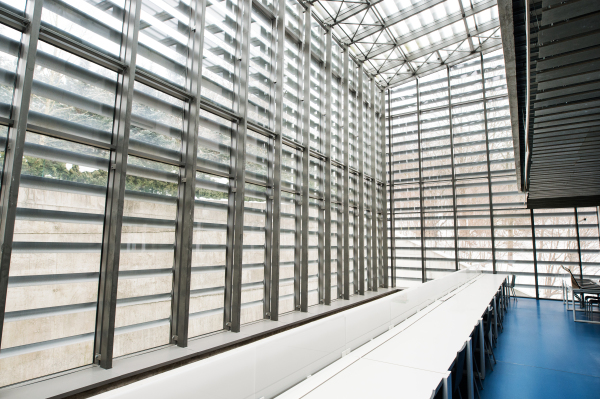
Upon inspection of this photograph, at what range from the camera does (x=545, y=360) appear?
16.4 ft

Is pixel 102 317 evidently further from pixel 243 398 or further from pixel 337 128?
pixel 337 128

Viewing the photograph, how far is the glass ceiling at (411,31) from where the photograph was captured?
9.51 metres

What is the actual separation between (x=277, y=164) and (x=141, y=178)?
287 centimetres

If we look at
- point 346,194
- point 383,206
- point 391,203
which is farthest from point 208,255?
point 391,203

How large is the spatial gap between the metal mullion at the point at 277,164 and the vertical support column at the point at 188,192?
2068mm

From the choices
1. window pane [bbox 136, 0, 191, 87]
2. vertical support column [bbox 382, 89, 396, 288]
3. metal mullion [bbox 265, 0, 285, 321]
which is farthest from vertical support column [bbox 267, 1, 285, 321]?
vertical support column [bbox 382, 89, 396, 288]

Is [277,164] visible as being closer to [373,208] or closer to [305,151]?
[305,151]

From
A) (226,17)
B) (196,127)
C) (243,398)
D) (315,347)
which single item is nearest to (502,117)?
(226,17)

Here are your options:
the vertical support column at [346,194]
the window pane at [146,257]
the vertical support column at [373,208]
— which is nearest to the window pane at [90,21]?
the window pane at [146,257]

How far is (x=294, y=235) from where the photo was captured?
7.82 metres

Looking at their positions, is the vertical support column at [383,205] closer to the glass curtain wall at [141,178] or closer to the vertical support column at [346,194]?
the vertical support column at [346,194]

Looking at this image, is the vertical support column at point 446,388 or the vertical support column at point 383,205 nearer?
the vertical support column at point 446,388

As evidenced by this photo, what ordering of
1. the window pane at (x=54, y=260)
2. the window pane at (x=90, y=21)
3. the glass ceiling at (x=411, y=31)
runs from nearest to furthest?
1. the window pane at (x=54, y=260)
2. the window pane at (x=90, y=21)
3. the glass ceiling at (x=411, y=31)

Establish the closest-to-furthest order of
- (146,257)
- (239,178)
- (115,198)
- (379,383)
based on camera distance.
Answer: (379,383)
(115,198)
(146,257)
(239,178)
